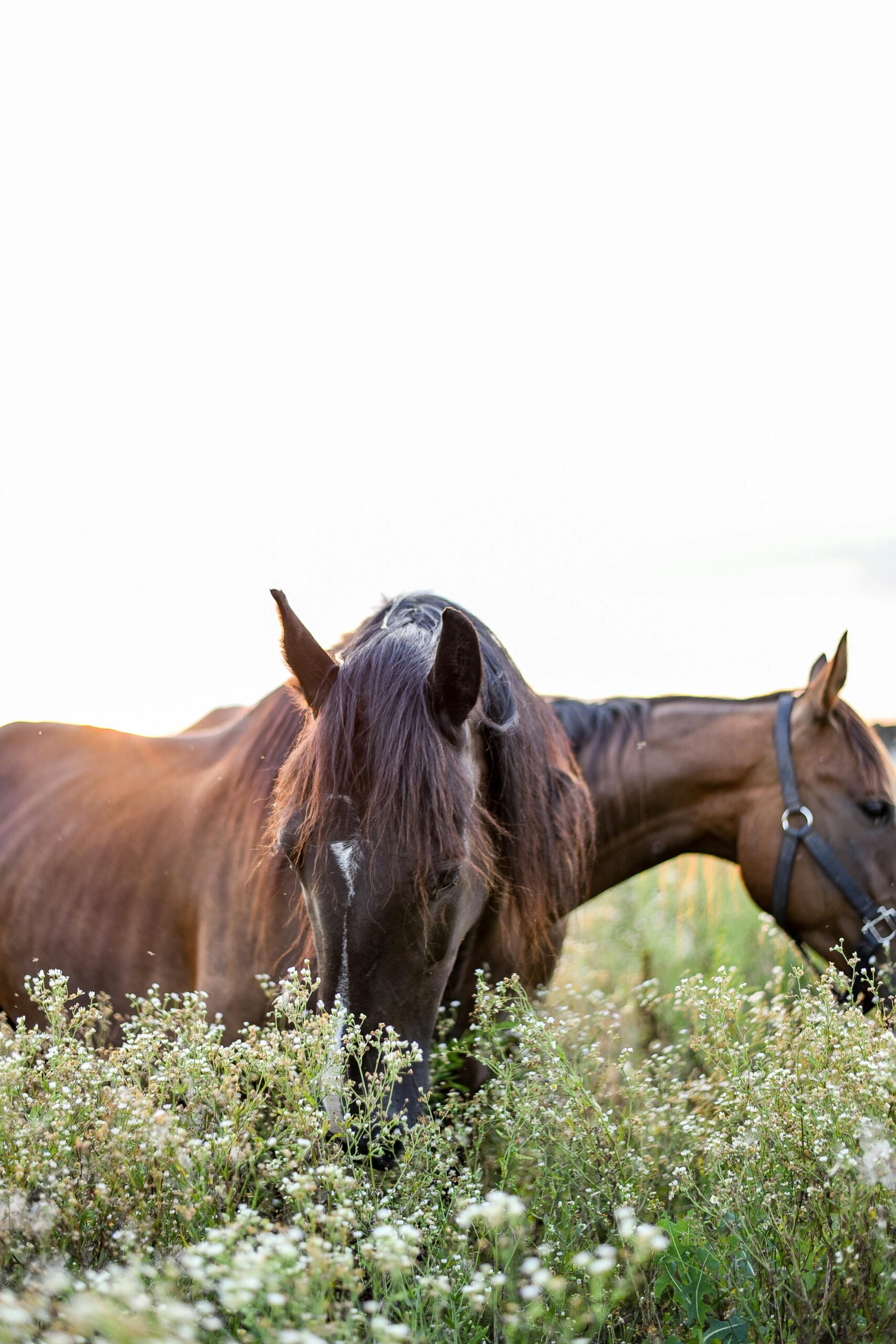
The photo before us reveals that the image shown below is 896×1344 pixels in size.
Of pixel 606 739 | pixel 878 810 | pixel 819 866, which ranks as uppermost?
pixel 606 739

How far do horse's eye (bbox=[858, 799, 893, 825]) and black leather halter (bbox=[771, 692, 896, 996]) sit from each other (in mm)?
226

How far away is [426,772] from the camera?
7.48 ft

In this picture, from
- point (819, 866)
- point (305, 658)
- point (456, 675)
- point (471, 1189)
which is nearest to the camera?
point (471, 1189)

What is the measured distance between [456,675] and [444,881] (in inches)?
20.8

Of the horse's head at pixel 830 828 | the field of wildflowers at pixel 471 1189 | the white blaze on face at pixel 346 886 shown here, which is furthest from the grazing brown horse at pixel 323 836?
the horse's head at pixel 830 828

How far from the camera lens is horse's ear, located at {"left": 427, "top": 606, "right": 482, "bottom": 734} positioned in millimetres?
2396

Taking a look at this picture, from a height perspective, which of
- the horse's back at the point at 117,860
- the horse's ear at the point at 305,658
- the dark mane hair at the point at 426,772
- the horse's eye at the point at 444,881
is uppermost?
the horse's ear at the point at 305,658

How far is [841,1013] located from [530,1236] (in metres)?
0.93

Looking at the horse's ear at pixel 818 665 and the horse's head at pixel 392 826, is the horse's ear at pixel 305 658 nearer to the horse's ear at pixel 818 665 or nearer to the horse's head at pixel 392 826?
the horse's head at pixel 392 826

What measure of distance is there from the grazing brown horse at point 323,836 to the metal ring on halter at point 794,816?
961mm

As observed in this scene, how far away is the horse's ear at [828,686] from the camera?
13.3 ft

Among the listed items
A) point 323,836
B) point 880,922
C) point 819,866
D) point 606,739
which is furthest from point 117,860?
point 880,922

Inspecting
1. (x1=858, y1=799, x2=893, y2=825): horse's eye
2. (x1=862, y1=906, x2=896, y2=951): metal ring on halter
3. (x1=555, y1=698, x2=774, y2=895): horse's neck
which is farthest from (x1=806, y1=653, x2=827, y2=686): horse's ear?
(x1=862, y1=906, x2=896, y2=951): metal ring on halter

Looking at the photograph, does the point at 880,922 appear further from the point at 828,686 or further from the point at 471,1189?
the point at 471,1189
